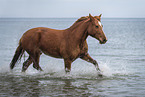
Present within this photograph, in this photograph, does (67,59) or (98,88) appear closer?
(98,88)

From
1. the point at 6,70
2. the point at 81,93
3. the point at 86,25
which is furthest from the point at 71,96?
the point at 6,70

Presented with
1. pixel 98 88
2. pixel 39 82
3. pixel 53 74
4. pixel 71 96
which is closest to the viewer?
pixel 71 96

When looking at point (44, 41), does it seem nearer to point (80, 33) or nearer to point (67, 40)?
point (67, 40)

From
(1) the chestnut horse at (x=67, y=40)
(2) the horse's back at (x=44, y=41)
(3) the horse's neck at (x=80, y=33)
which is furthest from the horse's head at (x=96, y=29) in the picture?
(2) the horse's back at (x=44, y=41)

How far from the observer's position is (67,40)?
966 centimetres

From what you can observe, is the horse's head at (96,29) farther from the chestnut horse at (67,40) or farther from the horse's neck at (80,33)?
the horse's neck at (80,33)

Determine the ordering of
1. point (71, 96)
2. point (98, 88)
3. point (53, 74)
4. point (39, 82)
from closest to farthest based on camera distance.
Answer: point (71, 96) → point (98, 88) → point (39, 82) → point (53, 74)

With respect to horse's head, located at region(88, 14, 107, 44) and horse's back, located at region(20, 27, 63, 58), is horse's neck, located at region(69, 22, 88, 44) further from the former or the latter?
horse's back, located at region(20, 27, 63, 58)

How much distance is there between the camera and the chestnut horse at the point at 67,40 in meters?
9.31

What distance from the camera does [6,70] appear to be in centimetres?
1119

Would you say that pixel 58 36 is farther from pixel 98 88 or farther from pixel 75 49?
pixel 98 88

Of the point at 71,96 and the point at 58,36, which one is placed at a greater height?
the point at 58,36

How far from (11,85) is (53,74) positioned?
2.27m

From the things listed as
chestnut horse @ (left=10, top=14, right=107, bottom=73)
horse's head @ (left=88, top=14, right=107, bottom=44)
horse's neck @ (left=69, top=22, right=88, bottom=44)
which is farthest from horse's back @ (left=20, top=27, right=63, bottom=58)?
horse's head @ (left=88, top=14, right=107, bottom=44)
